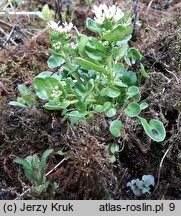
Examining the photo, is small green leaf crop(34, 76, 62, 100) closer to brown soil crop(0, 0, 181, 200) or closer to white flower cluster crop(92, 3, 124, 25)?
brown soil crop(0, 0, 181, 200)

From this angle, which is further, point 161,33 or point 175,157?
point 161,33

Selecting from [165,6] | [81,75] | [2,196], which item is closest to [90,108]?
[81,75]

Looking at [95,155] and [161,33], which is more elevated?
[161,33]

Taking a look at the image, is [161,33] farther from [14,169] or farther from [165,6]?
[14,169]

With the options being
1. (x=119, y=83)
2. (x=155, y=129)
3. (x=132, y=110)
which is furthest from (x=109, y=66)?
(x=155, y=129)

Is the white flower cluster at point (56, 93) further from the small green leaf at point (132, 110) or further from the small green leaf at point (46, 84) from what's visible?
the small green leaf at point (132, 110)

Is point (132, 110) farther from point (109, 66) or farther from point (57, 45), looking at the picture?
point (57, 45)
